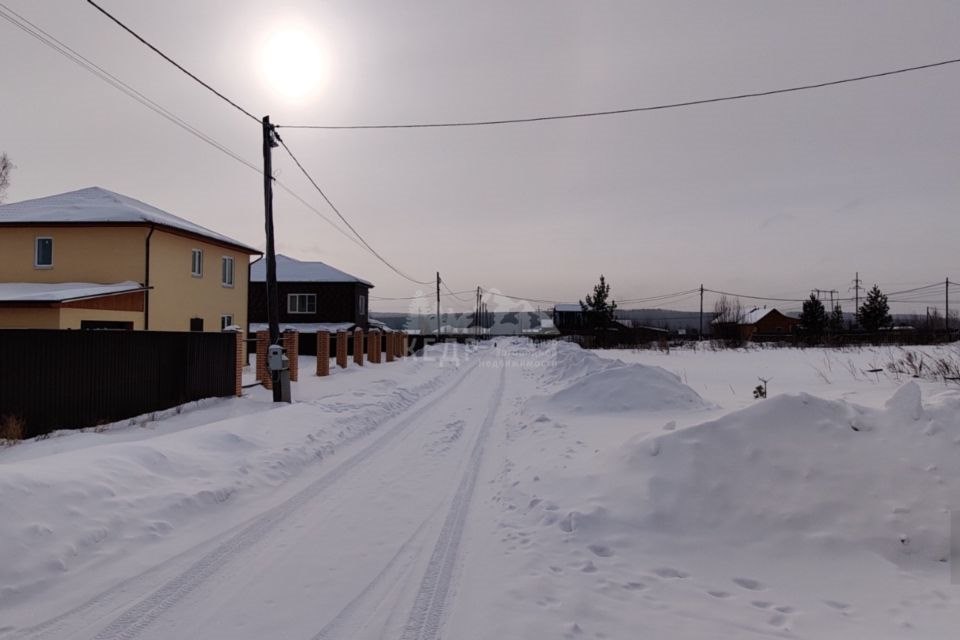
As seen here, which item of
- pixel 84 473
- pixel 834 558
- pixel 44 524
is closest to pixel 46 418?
pixel 84 473

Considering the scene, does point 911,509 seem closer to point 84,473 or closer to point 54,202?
point 84,473

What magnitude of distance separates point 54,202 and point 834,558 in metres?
26.7

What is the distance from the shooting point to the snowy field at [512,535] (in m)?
3.66

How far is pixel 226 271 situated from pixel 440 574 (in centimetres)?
2405

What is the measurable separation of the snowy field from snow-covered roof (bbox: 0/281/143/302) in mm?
9115

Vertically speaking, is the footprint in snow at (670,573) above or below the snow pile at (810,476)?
below

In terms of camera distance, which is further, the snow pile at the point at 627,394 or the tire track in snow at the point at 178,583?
the snow pile at the point at 627,394

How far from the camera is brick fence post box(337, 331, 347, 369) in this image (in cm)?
2277

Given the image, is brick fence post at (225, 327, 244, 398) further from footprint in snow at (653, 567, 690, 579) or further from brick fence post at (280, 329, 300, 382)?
footprint in snow at (653, 567, 690, 579)

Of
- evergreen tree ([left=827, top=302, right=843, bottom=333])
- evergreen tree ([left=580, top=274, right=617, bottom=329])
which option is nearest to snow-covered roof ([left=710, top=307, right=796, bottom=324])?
evergreen tree ([left=827, top=302, right=843, bottom=333])

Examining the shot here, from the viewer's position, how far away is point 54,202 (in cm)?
2114

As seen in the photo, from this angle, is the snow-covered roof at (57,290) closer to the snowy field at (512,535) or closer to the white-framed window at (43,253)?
the white-framed window at (43,253)

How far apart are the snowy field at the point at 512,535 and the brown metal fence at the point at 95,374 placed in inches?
42.3

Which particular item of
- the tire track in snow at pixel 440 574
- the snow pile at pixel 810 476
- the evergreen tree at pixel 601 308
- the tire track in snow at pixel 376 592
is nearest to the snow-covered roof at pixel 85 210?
the tire track in snow at pixel 440 574
